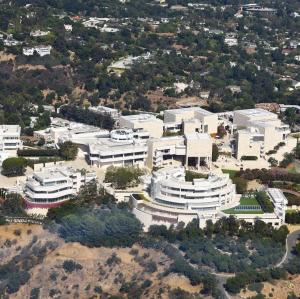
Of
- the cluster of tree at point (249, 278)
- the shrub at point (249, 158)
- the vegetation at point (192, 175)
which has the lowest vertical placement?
the shrub at point (249, 158)

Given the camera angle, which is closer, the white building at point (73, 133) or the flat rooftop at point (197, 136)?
the flat rooftop at point (197, 136)

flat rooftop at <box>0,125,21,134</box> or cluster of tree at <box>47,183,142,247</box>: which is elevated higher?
flat rooftop at <box>0,125,21,134</box>

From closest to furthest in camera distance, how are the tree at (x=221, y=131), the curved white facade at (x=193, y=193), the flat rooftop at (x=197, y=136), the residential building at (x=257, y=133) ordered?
1. the curved white facade at (x=193, y=193)
2. the flat rooftop at (x=197, y=136)
3. the residential building at (x=257, y=133)
4. the tree at (x=221, y=131)

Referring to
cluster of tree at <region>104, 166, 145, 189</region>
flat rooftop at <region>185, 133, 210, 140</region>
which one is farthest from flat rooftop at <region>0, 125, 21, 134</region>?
flat rooftop at <region>185, 133, 210, 140</region>

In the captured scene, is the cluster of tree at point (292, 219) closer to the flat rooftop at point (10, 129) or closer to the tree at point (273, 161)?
the tree at point (273, 161)

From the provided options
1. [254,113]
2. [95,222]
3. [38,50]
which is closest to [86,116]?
[254,113]

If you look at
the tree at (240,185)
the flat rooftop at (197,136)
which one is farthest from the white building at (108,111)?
the tree at (240,185)

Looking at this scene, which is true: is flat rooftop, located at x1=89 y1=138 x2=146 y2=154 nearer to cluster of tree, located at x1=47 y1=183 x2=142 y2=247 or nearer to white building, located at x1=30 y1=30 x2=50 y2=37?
cluster of tree, located at x1=47 y1=183 x2=142 y2=247
